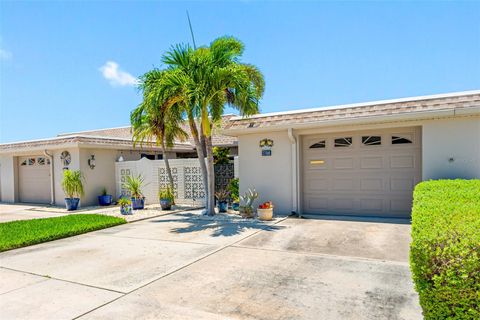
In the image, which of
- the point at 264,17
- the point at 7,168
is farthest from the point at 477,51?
the point at 7,168

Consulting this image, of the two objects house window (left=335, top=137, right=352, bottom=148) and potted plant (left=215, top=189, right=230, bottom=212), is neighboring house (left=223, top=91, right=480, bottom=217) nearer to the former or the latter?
house window (left=335, top=137, right=352, bottom=148)

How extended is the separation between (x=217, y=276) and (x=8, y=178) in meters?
18.1

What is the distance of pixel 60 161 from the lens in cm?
1473

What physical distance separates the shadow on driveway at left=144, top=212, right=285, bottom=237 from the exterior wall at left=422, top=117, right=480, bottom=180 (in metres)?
4.37

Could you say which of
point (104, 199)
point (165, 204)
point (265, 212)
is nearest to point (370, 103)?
point (265, 212)

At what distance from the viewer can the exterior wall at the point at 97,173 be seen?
14164 millimetres

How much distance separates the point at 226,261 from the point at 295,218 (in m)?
4.58

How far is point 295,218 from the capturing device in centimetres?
952

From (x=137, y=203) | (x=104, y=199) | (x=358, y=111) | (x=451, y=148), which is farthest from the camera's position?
(x=104, y=199)

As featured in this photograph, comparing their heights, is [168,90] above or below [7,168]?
above

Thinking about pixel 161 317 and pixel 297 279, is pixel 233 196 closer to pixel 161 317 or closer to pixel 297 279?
pixel 297 279

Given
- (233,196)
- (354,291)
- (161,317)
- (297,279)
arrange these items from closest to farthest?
(161,317) → (354,291) → (297,279) → (233,196)

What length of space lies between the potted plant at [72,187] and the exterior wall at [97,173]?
637mm

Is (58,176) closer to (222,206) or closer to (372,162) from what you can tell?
(222,206)
